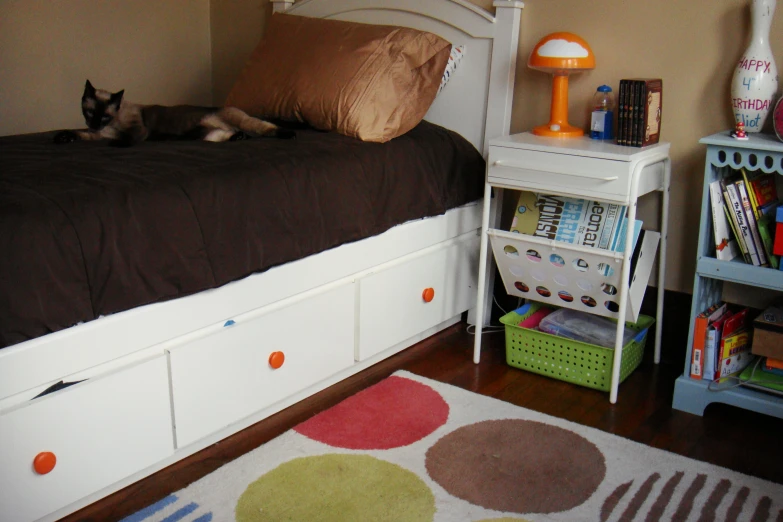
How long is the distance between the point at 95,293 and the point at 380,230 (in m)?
0.92

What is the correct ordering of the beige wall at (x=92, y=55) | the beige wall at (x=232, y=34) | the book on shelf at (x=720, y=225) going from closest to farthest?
the book on shelf at (x=720, y=225) < the beige wall at (x=92, y=55) < the beige wall at (x=232, y=34)

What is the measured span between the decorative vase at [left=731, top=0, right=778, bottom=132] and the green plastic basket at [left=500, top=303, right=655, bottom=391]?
73cm

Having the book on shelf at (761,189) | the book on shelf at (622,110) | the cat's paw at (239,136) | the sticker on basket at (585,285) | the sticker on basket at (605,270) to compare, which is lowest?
the sticker on basket at (585,285)

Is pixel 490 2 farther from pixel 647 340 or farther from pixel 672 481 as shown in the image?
pixel 672 481

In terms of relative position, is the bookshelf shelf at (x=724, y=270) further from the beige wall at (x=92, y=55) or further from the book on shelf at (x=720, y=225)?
the beige wall at (x=92, y=55)

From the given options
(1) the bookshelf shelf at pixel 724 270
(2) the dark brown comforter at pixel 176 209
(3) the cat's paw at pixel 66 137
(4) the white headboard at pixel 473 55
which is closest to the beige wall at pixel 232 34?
(4) the white headboard at pixel 473 55

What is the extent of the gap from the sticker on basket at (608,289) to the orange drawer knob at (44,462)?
150 centimetres

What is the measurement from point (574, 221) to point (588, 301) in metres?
0.24

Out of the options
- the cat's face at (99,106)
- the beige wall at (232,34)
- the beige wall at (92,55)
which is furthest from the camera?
the beige wall at (232,34)

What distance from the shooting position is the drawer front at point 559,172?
2.13 m

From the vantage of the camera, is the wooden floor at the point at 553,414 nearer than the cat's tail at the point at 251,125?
Yes

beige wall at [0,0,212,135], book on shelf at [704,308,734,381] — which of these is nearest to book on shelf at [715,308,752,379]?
book on shelf at [704,308,734,381]

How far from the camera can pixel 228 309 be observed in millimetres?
1900

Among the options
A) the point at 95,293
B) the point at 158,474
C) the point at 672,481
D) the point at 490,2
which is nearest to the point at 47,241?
the point at 95,293
